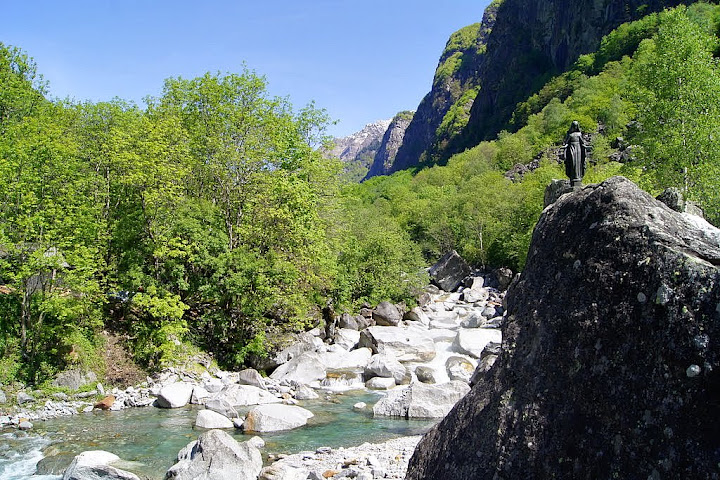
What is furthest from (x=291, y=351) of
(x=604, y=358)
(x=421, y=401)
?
(x=604, y=358)

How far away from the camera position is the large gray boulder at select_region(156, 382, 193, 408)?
786 inches

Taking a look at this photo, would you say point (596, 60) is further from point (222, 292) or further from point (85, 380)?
point (85, 380)

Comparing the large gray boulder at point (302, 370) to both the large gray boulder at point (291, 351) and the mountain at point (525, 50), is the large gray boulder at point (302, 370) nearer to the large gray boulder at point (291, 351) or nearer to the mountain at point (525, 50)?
the large gray boulder at point (291, 351)

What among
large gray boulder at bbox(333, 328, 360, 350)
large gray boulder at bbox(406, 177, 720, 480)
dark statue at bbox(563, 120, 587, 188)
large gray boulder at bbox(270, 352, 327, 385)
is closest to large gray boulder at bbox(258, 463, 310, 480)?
large gray boulder at bbox(406, 177, 720, 480)

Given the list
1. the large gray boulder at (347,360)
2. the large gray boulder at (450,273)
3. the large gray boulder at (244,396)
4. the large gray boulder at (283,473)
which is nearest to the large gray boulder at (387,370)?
the large gray boulder at (347,360)

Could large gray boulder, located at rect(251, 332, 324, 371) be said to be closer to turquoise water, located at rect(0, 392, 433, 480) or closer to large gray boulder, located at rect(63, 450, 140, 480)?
turquoise water, located at rect(0, 392, 433, 480)

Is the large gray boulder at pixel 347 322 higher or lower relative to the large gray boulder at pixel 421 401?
higher

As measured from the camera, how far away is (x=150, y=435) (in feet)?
53.3

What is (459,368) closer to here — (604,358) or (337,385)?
(337,385)

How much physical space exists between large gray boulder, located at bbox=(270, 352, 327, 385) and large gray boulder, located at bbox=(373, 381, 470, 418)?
5.37 metres

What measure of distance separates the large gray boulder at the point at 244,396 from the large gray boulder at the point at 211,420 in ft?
6.81

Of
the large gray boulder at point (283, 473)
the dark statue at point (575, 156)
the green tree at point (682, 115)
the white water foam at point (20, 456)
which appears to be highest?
the green tree at point (682, 115)

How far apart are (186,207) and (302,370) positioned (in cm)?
946

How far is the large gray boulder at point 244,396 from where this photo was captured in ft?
65.7
